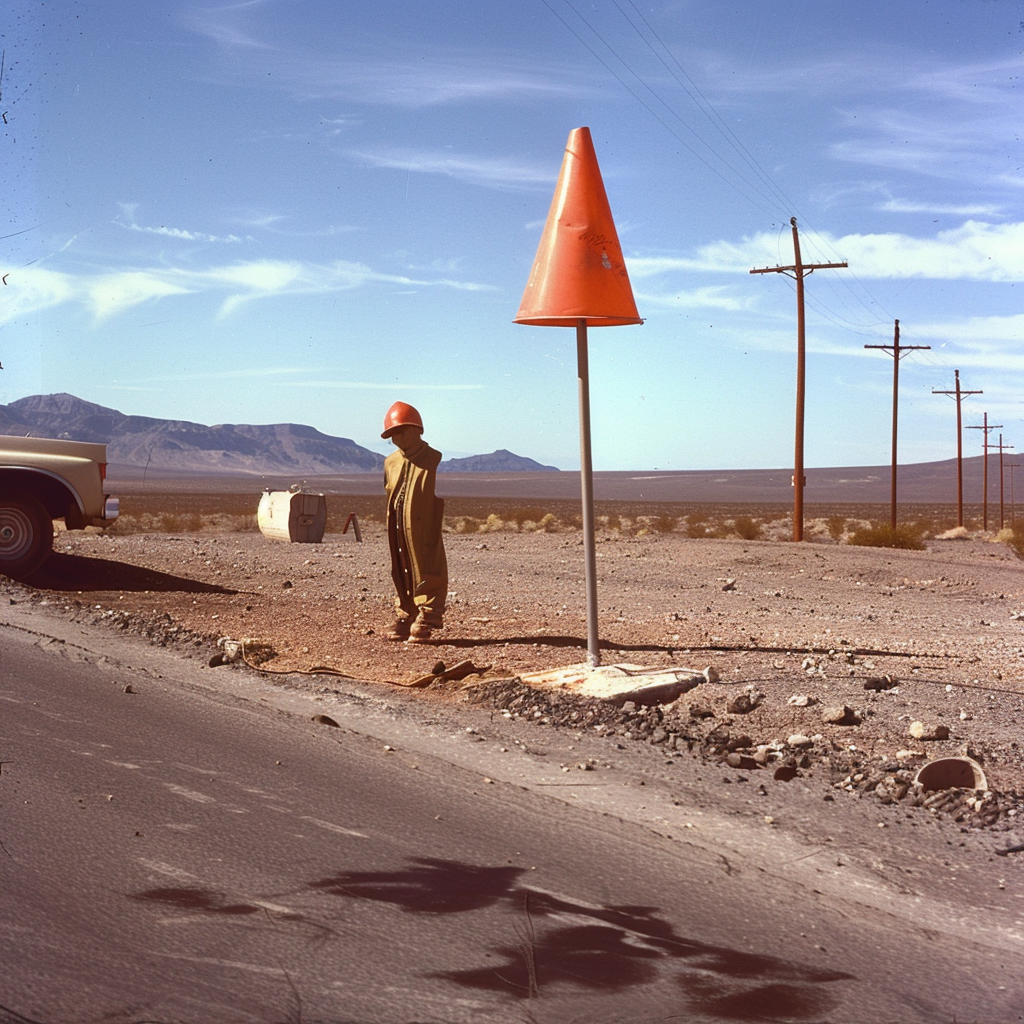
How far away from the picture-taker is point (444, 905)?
416 centimetres

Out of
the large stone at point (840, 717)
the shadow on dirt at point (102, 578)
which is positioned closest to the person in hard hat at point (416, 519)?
the shadow on dirt at point (102, 578)

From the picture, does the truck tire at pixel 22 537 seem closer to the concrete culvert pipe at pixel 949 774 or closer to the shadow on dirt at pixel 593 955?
the shadow on dirt at pixel 593 955

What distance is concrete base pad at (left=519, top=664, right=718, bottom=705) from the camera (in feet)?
25.4

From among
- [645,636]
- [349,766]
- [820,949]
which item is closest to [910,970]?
[820,949]

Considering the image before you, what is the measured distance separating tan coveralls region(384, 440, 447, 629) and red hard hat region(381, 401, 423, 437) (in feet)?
0.69

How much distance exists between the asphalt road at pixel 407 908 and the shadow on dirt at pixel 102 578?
6.61 meters

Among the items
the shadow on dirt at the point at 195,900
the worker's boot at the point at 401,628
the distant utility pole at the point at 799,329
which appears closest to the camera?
the shadow on dirt at the point at 195,900

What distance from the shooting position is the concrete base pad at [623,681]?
25.4ft

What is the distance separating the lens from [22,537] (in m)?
12.7

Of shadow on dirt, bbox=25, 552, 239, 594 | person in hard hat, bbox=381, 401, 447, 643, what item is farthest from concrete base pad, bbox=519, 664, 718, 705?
shadow on dirt, bbox=25, 552, 239, 594

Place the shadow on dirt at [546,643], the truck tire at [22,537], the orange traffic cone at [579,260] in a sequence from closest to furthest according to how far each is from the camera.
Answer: the orange traffic cone at [579,260] < the shadow on dirt at [546,643] < the truck tire at [22,537]

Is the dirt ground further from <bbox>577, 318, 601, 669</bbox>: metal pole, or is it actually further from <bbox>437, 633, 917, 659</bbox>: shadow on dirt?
<bbox>577, 318, 601, 669</bbox>: metal pole

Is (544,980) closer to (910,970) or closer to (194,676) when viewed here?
(910,970)

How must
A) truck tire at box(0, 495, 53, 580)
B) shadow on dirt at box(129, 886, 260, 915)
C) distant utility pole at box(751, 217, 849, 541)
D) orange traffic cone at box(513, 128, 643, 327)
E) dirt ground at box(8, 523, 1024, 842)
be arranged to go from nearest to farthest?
shadow on dirt at box(129, 886, 260, 915) → dirt ground at box(8, 523, 1024, 842) → orange traffic cone at box(513, 128, 643, 327) → truck tire at box(0, 495, 53, 580) → distant utility pole at box(751, 217, 849, 541)
